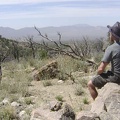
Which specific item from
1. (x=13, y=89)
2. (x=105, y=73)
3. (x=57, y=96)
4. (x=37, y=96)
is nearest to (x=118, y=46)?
(x=105, y=73)

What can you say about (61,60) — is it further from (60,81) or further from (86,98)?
(86,98)

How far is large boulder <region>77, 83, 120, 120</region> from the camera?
5914 millimetres

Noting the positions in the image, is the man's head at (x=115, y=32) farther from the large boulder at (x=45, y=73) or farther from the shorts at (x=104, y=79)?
the large boulder at (x=45, y=73)

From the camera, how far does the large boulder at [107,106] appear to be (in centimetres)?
591

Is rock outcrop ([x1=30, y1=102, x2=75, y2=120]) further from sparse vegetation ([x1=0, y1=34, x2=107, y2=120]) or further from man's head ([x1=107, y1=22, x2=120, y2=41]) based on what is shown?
man's head ([x1=107, y1=22, x2=120, y2=41])

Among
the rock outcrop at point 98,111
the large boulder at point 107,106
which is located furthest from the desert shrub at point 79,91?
the rock outcrop at point 98,111

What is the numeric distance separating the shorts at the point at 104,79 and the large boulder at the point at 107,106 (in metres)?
0.45

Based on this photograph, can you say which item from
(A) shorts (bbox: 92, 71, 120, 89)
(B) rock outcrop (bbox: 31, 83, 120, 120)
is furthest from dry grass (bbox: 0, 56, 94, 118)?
(B) rock outcrop (bbox: 31, 83, 120, 120)

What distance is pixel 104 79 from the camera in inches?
304

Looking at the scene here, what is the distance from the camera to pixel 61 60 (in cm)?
1423

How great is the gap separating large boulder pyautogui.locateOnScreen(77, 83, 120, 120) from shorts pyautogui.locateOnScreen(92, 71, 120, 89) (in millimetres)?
446

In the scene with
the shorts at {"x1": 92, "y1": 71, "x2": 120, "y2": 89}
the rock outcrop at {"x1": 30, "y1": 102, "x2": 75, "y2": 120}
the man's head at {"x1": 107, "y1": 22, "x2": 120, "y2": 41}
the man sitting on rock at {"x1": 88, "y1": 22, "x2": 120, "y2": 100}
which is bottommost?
the rock outcrop at {"x1": 30, "y1": 102, "x2": 75, "y2": 120}

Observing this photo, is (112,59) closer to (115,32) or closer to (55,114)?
(115,32)

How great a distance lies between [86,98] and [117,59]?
206cm
